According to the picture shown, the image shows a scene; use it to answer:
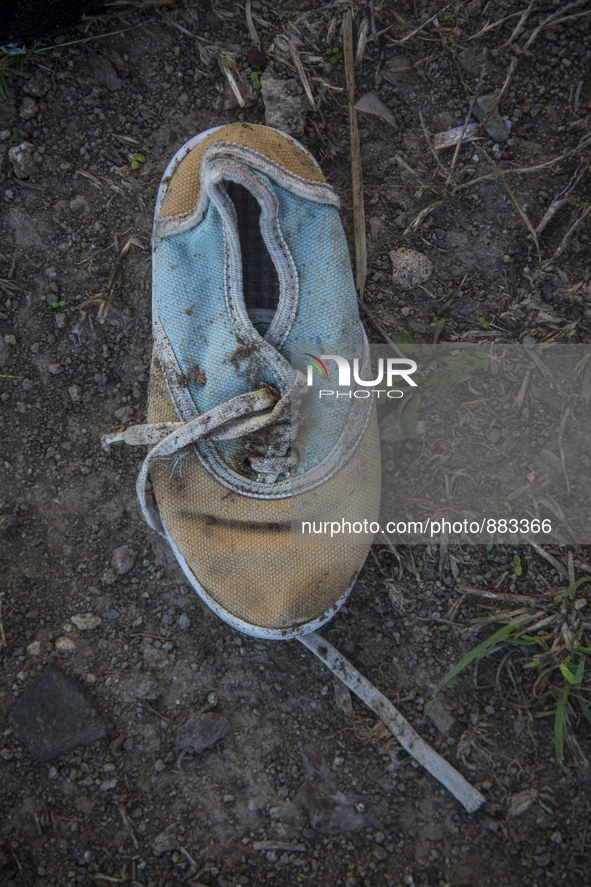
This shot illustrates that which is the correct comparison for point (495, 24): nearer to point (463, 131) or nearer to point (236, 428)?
point (463, 131)

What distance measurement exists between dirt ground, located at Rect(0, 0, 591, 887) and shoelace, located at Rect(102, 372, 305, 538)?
0.33 m

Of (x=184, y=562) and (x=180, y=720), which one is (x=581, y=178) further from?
(x=180, y=720)

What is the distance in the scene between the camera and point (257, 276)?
5.74 ft

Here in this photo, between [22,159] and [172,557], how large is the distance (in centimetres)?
163

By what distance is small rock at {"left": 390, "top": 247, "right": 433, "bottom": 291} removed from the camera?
1.85m

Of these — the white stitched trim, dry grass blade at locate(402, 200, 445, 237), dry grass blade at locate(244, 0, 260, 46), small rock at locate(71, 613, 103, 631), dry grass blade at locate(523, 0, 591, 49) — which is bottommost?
small rock at locate(71, 613, 103, 631)

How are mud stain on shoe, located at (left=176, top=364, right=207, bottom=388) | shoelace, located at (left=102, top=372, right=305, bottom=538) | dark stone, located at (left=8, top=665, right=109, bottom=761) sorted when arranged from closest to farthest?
shoelace, located at (left=102, top=372, right=305, bottom=538)
mud stain on shoe, located at (left=176, top=364, right=207, bottom=388)
dark stone, located at (left=8, top=665, right=109, bottom=761)

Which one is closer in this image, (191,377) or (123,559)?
(191,377)

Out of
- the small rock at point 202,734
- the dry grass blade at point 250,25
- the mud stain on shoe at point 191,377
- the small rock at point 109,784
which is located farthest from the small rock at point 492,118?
the small rock at point 109,784

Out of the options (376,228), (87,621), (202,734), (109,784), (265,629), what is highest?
(376,228)

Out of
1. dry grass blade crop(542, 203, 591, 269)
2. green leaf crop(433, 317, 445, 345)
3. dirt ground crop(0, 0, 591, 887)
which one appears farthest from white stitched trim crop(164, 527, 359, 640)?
dry grass blade crop(542, 203, 591, 269)

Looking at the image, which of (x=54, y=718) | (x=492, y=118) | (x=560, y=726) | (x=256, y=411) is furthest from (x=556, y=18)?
(x=54, y=718)

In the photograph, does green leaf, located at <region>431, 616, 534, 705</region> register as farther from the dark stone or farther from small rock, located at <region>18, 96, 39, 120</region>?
small rock, located at <region>18, 96, 39, 120</region>

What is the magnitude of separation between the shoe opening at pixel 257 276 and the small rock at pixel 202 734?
1427 mm
